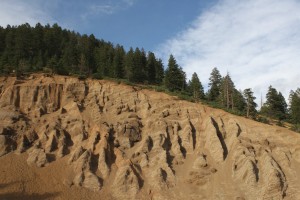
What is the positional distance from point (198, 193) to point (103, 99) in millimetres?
18808

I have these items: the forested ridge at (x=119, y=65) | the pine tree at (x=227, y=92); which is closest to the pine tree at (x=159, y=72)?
the forested ridge at (x=119, y=65)

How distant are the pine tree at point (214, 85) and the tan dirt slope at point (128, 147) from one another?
85.1 feet

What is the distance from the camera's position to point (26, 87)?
163 feet

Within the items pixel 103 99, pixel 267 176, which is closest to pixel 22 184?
pixel 103 99

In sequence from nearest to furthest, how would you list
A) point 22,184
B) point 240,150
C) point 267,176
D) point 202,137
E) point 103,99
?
point 22,184, point 267,176, point 240,150, point 202,137, point 103,99

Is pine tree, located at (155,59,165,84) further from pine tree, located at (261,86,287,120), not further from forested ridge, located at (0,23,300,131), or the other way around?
pine tree, located at (261,86,287,120)

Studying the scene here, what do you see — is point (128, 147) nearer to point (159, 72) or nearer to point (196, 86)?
point (196, 86)

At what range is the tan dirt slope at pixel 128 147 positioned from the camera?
39406mm

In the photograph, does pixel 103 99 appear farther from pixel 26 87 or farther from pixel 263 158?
pixel 263 158

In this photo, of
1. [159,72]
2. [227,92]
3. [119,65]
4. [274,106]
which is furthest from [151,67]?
[274,106]

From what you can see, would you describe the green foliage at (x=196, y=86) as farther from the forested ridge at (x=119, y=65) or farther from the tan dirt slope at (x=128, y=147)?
the tan dirt slope at (x=128, y=147)

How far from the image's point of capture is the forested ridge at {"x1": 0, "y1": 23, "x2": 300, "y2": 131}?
208 ft

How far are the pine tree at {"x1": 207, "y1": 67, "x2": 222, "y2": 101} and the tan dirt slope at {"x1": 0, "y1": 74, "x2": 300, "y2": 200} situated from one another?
25.9 metres

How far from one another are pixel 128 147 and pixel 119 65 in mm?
27686
